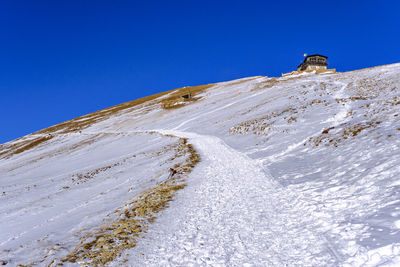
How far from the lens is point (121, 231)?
332 inches

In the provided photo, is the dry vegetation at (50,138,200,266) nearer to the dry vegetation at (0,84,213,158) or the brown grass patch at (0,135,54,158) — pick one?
the dry vegetation at (0,84,213,158)

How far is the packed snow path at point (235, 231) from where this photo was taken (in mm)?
6227

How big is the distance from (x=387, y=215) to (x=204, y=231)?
17.9 ft

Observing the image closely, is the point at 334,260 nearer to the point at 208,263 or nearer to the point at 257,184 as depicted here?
the point at 208,263

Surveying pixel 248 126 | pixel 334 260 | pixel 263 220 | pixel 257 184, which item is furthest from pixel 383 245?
pixel 248 126

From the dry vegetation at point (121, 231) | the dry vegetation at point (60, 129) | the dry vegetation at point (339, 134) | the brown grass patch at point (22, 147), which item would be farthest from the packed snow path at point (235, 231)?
the brown grass patch at point (22, 147)

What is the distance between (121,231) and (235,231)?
407 centimetres

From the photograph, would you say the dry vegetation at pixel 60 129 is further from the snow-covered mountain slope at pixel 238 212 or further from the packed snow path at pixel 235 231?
the packed snow path at pixel 235 231

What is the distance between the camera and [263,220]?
827 centimetres

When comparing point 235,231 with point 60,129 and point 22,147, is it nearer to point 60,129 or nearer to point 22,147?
point 22,147

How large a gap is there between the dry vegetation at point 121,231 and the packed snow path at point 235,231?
51cm

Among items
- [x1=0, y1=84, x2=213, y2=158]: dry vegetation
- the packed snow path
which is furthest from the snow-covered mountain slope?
[x1=0, y1=84, x2=213, y2=158]: dry vegetation

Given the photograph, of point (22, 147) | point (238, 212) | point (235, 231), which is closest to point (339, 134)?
point (238, 212)

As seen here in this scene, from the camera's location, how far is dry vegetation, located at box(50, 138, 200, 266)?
6941 millimetres
